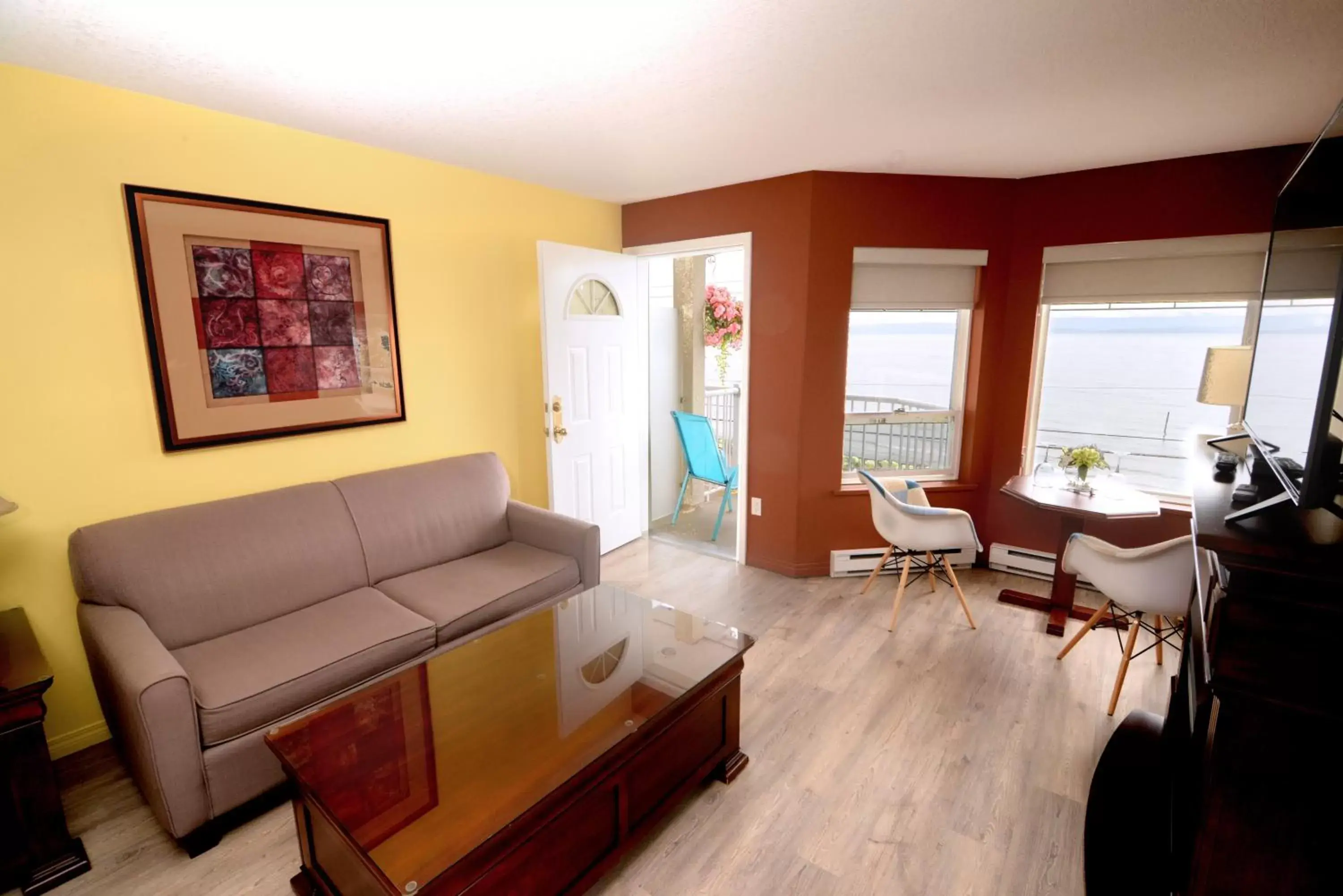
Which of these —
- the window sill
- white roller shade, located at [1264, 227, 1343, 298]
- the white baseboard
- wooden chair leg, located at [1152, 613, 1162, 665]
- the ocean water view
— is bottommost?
the white baseboard

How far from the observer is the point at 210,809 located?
5.71ft

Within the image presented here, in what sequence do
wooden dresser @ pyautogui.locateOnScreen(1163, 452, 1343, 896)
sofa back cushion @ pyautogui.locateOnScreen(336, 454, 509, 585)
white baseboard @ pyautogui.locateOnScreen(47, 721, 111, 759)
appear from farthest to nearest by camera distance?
sofa back cushion @ pyautogui.locateOnScreen(336, 454, 509, 585) < white baseboard @ pyautogui.locateOnScreen(47, 721, 111, 759) < wooden dresser @ pyautogui.locateOnScreen(1163, 452, 1343, 896)

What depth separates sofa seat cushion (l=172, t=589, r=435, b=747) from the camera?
1790mm

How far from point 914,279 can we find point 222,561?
353cm

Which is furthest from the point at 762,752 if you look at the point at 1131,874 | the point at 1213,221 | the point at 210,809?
the point at 1213,221

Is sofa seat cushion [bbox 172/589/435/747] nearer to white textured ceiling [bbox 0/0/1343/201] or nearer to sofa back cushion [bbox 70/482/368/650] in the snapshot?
sofa back cushion [bbox 70/482/368/650]

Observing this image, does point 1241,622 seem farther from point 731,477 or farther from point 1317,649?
point 731,477

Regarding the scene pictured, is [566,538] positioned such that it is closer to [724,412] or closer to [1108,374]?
[724,412]

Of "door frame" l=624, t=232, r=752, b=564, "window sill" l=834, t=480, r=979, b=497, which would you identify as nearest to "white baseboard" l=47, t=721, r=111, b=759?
"door frame" l=624, t=232, r=752, b=564

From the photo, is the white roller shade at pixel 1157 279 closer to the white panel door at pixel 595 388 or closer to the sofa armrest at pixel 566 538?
the white panel door at pixel 595 388

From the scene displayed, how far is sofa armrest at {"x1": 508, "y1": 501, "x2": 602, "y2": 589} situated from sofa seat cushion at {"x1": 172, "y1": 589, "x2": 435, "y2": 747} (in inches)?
29.5

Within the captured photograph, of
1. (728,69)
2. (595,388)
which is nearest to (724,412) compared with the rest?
(595,388)

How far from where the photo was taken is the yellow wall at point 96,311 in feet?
6.34

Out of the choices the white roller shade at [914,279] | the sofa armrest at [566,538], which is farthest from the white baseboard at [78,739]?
the white roller shade at [914,279]
